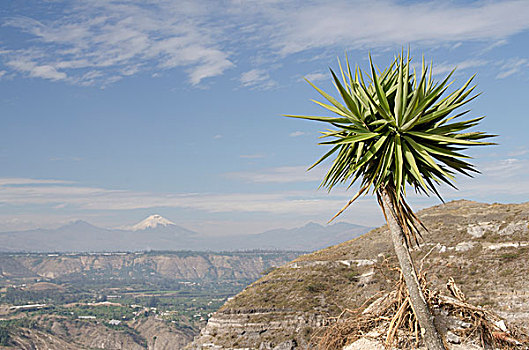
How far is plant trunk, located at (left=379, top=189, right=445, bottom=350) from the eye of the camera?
14.2 metres

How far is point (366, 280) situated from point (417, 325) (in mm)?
63450

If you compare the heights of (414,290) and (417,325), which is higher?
(414,290)

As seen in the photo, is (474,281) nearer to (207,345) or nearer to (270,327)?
(270,327)

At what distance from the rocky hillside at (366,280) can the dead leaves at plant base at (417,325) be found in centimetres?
→ 3996

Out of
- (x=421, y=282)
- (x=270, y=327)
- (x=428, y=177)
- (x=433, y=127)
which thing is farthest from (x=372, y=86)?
(x=270, y=327)

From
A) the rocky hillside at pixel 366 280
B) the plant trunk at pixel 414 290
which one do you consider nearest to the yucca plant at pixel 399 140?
the plant trunk at pixel 414 290

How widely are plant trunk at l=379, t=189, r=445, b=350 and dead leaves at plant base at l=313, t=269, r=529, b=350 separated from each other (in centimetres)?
34

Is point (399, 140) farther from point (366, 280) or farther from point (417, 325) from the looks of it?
point (366, 280)

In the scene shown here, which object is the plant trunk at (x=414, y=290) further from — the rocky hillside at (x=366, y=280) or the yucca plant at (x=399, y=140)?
the rocky hillside at (x=366, y=280)

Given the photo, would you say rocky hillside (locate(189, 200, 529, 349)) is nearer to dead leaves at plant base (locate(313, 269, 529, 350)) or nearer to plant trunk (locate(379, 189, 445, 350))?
dead leaves at plant base (locate(313, 269, 529, 350))

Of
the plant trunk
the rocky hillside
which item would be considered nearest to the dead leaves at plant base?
the plant trunk

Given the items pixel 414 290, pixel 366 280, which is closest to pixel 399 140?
pixel 414 290

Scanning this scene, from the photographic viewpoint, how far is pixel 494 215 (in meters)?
77.4

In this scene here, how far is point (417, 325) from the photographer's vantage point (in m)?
14.7
